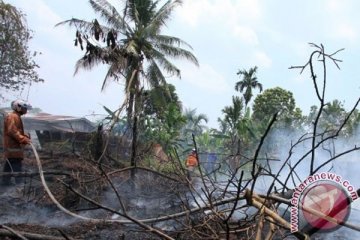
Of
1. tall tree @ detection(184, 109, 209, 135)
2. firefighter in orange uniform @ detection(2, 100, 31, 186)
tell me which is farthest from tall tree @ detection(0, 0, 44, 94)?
tall tree @ detection(184, 109, 209, 135)

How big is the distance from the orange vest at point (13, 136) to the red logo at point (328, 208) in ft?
17.1

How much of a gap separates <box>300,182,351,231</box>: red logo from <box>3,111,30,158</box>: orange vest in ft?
17.1

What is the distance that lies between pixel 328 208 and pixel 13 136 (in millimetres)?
5571

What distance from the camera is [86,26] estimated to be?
55.3ft

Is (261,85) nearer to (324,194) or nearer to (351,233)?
(351,233)

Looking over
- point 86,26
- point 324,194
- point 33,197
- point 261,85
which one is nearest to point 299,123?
point 261,85

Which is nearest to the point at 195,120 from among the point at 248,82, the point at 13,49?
the point at 248,82

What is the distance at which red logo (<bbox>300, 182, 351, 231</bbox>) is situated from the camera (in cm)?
187

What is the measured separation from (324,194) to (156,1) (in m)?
17.5

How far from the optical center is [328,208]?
6.37 feet

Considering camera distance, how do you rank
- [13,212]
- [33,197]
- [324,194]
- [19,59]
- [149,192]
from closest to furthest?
[324,194] → [13,212] → [33,197] → [149,192] → [19,59]

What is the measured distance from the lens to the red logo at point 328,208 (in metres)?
1.87

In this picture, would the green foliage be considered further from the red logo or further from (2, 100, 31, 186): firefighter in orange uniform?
the red logo

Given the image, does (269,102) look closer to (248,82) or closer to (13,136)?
(248,82)
